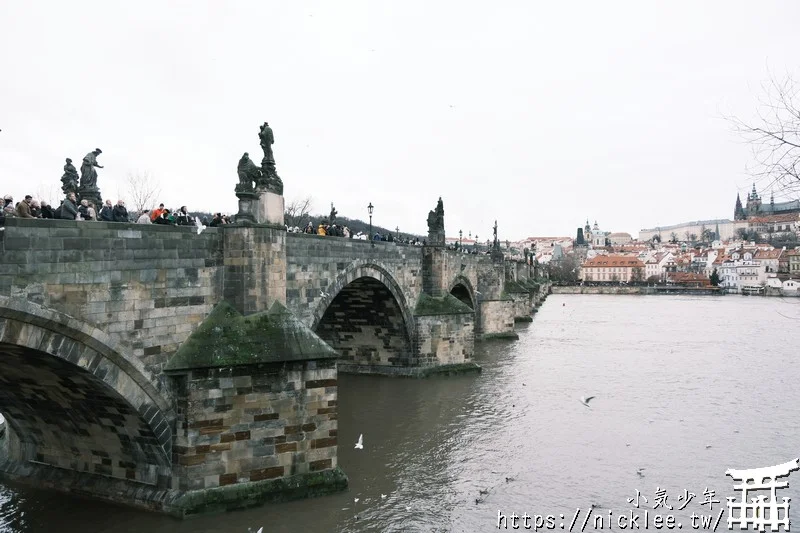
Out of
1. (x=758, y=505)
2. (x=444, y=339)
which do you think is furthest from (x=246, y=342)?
(x=444, y=339)

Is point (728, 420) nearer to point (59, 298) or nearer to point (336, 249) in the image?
point (336, 249)

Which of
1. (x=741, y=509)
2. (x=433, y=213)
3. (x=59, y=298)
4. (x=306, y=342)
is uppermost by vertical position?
(x=433, y=213)

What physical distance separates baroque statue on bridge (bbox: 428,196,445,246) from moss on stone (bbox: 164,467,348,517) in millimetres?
14695

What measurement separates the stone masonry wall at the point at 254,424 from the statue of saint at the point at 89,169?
3.89m

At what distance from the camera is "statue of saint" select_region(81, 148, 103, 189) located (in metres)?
11.4

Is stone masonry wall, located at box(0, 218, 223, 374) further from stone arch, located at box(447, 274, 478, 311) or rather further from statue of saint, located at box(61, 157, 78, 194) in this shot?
stone arch, located at box(447, 274, 478, 311)

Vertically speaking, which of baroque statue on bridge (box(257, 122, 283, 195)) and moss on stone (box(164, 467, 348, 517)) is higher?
baroque statue on bridge (box(257, 122, 283, 195))

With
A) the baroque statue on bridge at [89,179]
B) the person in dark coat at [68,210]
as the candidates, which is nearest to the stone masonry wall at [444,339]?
the baroque statue on bridge at [89,179]

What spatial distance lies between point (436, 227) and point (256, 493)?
657 inches

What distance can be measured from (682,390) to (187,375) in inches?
718

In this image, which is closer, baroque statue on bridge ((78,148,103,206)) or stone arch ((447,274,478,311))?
baroque statue on bridge ((78,148,103,206))

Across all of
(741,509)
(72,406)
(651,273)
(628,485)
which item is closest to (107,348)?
(72,406)

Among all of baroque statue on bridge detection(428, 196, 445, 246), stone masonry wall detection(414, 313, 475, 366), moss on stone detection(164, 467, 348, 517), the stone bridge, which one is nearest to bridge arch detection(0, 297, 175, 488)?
the stone bridge

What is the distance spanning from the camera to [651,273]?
139250 mm
